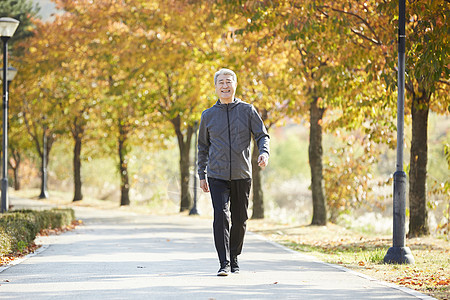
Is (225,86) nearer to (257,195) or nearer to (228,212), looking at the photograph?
(228,212)

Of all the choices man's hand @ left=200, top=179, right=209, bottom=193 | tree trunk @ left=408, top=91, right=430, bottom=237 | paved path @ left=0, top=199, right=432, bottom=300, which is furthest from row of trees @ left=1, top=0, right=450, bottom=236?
man's hand @ left=200, top=179, right=209, bottom=193

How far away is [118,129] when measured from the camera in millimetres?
38219

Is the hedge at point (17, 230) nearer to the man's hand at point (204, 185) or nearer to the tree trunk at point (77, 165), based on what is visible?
the man's hand at point (204, 185)

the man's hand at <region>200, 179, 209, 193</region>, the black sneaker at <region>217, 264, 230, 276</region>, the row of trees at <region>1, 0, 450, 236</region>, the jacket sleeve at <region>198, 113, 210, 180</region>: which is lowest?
the black sneaker at <region>217, 264, 230, 276</region>

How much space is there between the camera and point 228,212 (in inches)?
326

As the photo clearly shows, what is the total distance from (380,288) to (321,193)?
13293 mm

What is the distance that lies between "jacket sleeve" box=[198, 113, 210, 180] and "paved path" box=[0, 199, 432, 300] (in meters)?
1.18

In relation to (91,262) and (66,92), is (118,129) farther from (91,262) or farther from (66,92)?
(91,262)

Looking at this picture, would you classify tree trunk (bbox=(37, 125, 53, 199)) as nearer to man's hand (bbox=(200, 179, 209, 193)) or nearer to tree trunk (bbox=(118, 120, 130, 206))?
tree trunk (bbox=(118, 120, 130, 206))

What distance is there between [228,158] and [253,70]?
13.0 meters

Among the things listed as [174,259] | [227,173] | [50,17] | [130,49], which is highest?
[50,17]

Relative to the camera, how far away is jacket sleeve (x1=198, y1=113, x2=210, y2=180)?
838cm

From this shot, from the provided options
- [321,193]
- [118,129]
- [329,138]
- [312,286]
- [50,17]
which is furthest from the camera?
[329,138]

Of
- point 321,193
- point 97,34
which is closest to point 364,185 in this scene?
point 321,193
